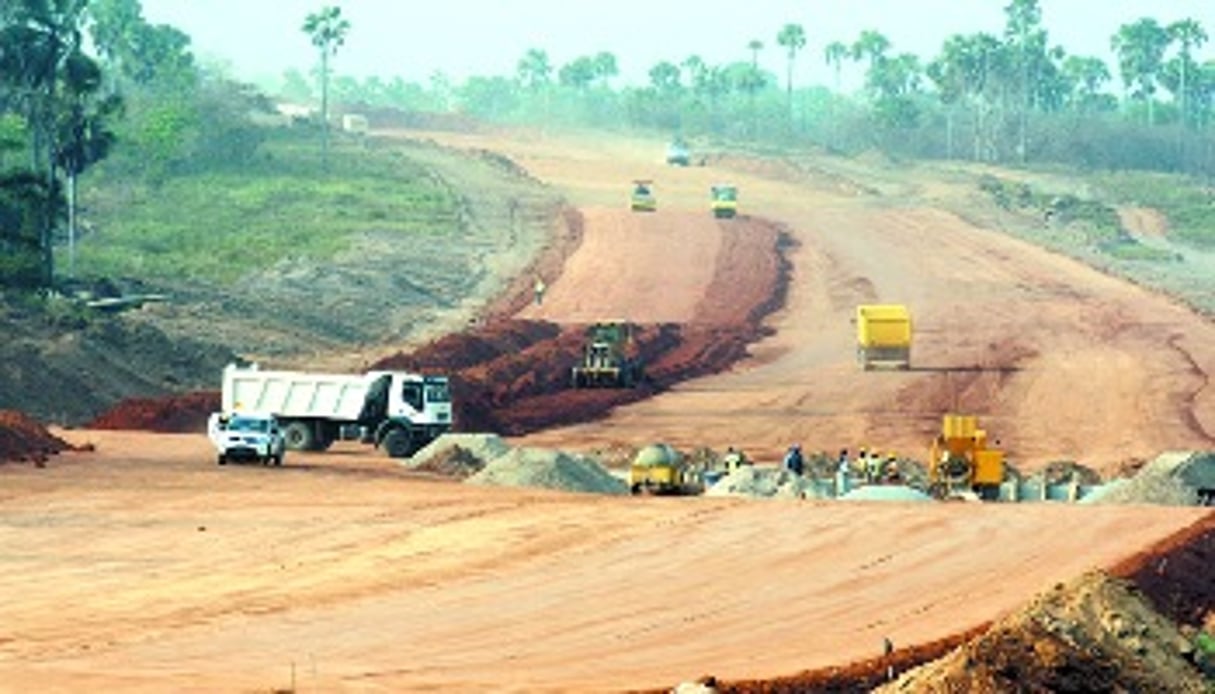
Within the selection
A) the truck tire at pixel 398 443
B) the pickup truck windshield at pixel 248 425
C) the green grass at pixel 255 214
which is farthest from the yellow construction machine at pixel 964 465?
the green grass at pixel 255 214

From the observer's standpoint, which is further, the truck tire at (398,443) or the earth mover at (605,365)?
the earth mover at (605,365)

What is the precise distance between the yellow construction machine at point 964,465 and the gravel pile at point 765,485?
121 inches

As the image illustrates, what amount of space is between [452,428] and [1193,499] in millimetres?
22141

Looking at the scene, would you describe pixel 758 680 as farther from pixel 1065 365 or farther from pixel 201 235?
pixel 201 235

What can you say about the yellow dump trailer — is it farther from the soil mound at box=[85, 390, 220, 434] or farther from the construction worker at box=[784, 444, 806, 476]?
the construction worker at box=[784, 444, 806, 476]

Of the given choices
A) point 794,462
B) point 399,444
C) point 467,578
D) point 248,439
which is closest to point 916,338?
point 794,462

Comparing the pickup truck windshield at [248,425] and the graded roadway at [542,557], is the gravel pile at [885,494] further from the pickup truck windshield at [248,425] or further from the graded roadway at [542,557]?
the pickup truck windshield at [248,425]

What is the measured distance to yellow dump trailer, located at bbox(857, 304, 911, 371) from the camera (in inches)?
3642

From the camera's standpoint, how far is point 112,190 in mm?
154125

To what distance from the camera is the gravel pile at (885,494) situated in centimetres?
5659

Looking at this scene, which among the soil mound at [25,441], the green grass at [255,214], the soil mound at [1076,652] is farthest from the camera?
the green grass at [255,214]

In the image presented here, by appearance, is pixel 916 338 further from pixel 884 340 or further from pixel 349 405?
pixel 349 405

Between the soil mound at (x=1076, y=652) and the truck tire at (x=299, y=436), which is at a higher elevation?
the soil mound at (x=1076, y=652)

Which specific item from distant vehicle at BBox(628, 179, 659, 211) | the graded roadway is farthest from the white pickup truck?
distant vehicle at BBox(628, 179, 659, 211)
